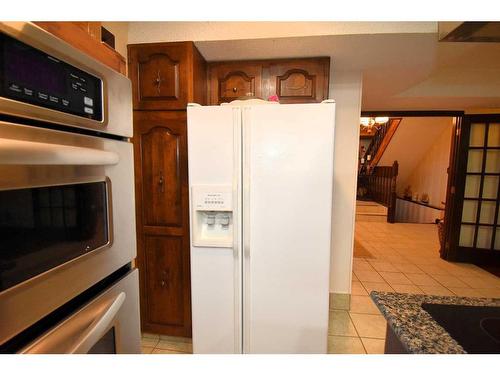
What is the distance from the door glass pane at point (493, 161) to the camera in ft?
10.5

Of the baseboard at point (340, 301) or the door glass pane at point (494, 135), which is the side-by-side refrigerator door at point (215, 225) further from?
the door glass pane at point (494, 135)

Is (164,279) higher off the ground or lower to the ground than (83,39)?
lower

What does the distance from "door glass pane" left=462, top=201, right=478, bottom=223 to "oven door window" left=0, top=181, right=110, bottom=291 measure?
4.31 meters

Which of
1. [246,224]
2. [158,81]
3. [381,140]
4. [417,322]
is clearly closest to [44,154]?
[417,322]

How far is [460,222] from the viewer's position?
3338mm

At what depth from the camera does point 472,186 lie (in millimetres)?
3309

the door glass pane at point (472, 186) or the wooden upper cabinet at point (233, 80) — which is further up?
the wooden upper cabinet at point (233, 80)

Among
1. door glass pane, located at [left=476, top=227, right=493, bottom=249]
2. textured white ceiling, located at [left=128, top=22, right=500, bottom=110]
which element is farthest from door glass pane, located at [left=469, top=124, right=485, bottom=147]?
door glass pane, located at [left=476, top=227, right=493, bottom=249]

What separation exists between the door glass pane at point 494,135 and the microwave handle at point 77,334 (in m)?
4.43

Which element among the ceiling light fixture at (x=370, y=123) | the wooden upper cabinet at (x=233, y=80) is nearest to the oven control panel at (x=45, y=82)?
the wooden upper cabinet at (x=233, y=80)

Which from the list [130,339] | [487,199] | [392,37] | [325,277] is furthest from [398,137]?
[130,339]

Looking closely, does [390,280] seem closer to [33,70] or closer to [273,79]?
[273,79]

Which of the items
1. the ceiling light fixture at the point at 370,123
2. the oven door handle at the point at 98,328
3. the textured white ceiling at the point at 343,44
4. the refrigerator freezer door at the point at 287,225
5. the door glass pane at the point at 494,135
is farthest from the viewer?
the ceiling light fixture at the point at 370,123

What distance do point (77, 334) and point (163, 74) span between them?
5.13 feet
